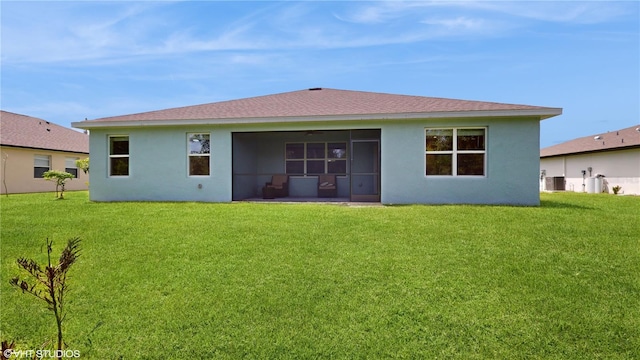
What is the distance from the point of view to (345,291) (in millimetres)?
4566

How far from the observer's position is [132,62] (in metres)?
11.4

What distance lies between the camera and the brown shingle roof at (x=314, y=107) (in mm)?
11047

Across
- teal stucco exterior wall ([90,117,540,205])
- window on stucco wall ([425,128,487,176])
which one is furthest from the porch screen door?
window on stucco wall ([425,128,487,176])

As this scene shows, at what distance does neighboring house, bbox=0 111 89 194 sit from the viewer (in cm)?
1836

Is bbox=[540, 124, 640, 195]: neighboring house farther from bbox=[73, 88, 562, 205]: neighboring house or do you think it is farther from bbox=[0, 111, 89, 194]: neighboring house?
bbox=[0, 111, 89, 194]: neighboring house

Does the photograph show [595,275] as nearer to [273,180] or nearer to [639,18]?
[639,18]

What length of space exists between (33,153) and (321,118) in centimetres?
1887

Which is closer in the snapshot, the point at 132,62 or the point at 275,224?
the point at 275,224

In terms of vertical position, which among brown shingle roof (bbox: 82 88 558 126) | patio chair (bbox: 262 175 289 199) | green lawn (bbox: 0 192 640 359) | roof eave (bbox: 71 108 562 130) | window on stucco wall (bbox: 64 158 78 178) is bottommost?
green lawn (bbox: 0 192 640 359)

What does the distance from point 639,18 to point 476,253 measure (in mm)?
10451

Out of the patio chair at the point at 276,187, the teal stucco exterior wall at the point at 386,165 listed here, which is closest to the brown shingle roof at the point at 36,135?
the teal stucco exterior wall at the point at 386,165

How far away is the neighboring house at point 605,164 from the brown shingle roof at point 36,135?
33.0 meters

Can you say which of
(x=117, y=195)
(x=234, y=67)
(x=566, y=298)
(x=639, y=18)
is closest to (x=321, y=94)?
(x=234, y=67)

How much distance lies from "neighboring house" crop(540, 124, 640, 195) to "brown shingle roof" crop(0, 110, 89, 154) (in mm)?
32998
